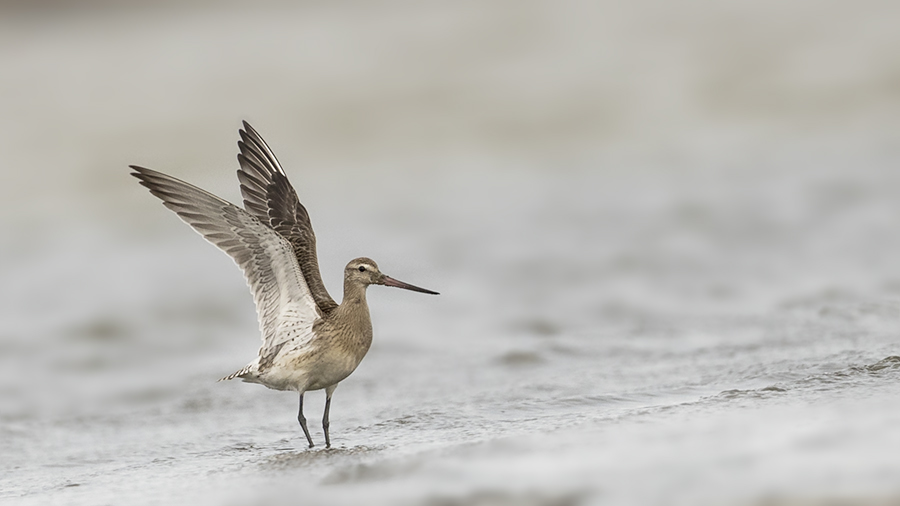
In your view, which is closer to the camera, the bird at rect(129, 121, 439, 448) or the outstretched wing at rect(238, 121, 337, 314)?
the bird at rect(129, 121, 439, 448)

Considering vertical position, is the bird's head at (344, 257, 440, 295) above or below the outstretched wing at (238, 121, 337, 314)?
below

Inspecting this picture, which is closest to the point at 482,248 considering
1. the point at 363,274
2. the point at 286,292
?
the point at 363,274

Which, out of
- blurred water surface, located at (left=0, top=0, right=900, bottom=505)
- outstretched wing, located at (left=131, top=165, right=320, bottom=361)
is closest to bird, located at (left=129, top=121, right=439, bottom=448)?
Answer: outstretched wing, located at (left=131, top=165, right=320, bottom=361)

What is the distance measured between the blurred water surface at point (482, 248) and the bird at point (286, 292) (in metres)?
0.45

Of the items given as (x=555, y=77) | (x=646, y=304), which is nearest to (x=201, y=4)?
(x=555, y=77)

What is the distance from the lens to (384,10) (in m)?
19.5

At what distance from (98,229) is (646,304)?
6.57 metres

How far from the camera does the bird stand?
6.81 m

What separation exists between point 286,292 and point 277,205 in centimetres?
60

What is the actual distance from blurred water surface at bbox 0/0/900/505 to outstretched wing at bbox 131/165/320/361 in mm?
679

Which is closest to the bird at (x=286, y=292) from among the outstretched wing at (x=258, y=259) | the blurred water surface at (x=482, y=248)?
the outstretched wing at (x=258, y=259)

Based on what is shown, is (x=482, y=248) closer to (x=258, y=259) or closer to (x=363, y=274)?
(x=363, y=274)

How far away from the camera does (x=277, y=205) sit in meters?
7.25

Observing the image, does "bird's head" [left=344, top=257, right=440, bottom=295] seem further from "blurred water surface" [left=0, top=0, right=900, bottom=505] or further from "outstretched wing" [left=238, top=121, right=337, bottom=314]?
"blurred water surface" [left=0, top=0, right=900, bottom=505]
